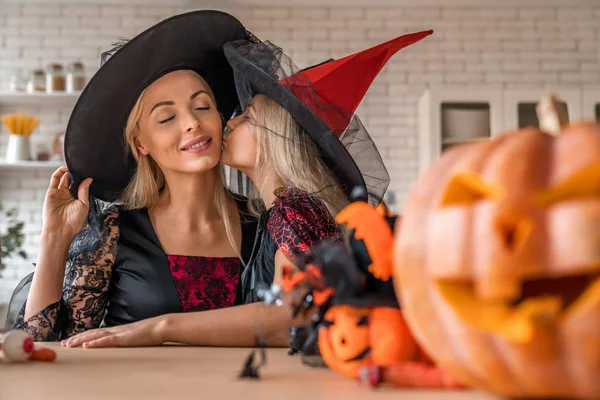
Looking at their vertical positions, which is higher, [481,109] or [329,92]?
[481,109]

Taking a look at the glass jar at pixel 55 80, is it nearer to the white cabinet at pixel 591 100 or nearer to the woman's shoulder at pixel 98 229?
the woman's shoulder at pixel 98 229

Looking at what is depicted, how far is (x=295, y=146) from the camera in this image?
1710 millimetres

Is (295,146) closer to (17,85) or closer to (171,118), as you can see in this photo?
(171,118)

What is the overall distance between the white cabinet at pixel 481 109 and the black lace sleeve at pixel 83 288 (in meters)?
2.86

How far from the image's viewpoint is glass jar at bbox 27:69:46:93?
14.5 ft

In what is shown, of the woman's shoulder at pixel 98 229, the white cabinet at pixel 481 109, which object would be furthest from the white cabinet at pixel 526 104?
the woman's shoulder at pixel 98 229

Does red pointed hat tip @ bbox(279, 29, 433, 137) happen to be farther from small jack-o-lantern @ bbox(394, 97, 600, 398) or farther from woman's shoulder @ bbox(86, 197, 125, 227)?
small jack-o-lantern @ bbox(394, 97, 600, 398)

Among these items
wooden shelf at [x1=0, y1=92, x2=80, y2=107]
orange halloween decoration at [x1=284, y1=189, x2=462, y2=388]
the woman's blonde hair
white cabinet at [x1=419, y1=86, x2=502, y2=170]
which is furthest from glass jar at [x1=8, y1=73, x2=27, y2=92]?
orange halloween decoration at [x1=284, y1=189, x2=462, y2=388]

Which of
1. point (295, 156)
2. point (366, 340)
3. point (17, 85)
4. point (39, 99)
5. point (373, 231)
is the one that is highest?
point (17, 85)

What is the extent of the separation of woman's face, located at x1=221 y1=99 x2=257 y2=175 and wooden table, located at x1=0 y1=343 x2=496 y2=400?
91 cm

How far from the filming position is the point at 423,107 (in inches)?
179

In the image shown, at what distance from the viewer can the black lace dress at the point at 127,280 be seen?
1.75m

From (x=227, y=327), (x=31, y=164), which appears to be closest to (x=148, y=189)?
(x=227, y=327)

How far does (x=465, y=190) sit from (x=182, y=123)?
4.45 ft
